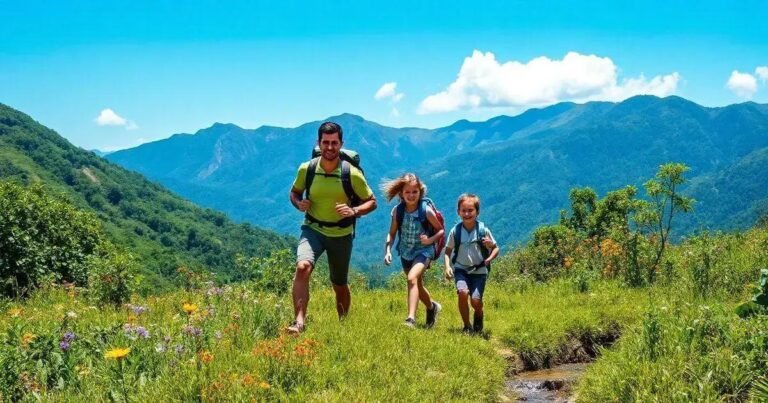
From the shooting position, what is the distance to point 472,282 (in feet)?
25.5

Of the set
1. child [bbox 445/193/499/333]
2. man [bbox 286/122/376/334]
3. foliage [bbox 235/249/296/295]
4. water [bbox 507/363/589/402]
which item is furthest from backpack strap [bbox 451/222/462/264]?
foliage [bbox 235/249/296/295]

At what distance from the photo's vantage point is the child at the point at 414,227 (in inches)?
306

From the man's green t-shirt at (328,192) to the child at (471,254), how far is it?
1.65 metres

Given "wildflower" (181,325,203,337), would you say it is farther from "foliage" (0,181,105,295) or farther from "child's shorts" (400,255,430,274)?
"foliage" (0,181,105,295)

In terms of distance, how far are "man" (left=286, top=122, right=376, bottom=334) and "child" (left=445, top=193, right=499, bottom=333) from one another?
5.02 feet

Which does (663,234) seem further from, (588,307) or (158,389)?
(158,389)

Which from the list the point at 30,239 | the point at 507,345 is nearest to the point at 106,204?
the point at 30,239

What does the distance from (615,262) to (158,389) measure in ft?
32.2

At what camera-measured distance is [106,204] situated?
134m

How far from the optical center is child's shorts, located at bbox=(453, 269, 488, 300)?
25.0 ft

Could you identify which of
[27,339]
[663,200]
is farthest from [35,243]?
[663,200]

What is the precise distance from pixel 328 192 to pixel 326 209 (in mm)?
210

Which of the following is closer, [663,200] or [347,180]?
[347,180]

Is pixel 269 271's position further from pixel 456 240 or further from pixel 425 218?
pixel 456 240
